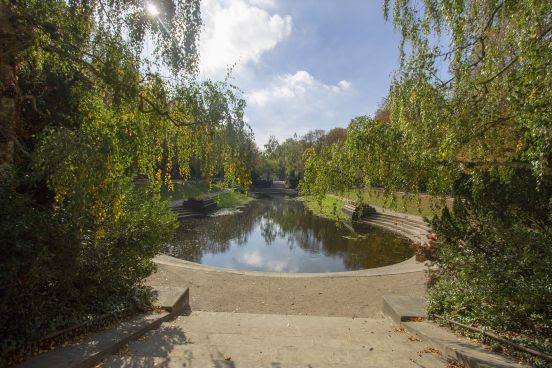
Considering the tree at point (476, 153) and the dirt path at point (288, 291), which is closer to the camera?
the tree at point (476, 153)

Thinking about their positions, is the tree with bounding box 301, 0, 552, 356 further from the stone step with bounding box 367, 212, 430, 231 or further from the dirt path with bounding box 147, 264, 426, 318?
the stone step with bounding box 367, 212, 430, 231

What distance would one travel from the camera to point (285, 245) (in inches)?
691

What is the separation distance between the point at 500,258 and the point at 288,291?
17.5 ft

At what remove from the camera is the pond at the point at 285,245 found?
45.1 feet

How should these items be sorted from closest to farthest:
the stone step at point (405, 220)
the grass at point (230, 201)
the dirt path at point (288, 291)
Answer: the dirt path at point (288, 291)
the stone step at point (405, 220)
the grass at point (230, 201)

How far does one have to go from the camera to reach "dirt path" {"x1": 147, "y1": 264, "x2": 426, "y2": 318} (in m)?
7.89

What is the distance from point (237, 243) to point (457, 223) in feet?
40.2

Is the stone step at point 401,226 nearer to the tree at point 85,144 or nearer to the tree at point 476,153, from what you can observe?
the tree at point 476,153

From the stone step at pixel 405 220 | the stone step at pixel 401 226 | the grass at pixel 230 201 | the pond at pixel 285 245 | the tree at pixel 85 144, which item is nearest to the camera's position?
the tree at pixel 85 144

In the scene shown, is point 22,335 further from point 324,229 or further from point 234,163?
point 324,229

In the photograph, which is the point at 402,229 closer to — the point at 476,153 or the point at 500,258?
the point at 476,153

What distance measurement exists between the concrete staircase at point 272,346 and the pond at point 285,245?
6.89m

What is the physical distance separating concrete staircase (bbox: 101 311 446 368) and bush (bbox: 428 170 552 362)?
1023 mm

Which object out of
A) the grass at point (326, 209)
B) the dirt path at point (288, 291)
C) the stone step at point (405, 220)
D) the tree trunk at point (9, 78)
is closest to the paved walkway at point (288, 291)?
the dirt path at point (288, 291)
